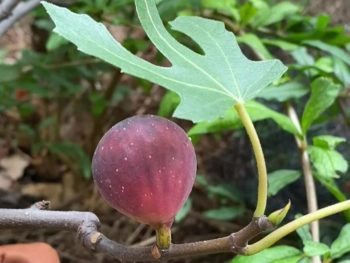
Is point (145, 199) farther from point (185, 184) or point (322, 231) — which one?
point (322, 231)

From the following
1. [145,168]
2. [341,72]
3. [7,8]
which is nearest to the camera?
[145,168]

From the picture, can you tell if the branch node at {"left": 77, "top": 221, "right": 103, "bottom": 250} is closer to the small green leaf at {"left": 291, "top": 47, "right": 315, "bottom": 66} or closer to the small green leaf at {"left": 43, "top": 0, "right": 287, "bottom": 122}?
the small green leaf at {"left": 43, "top": 0, "right": 287, "bottom": 122}

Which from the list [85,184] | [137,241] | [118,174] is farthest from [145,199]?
[85,184]

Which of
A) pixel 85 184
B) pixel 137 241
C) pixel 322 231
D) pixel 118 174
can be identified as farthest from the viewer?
pixel 85 184

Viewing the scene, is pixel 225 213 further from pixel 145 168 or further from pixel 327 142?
pixel 145 168

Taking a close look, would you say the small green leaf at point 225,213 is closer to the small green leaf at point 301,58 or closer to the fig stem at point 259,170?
the small green leaf at point 301,58

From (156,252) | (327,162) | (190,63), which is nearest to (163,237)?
(156,252)
